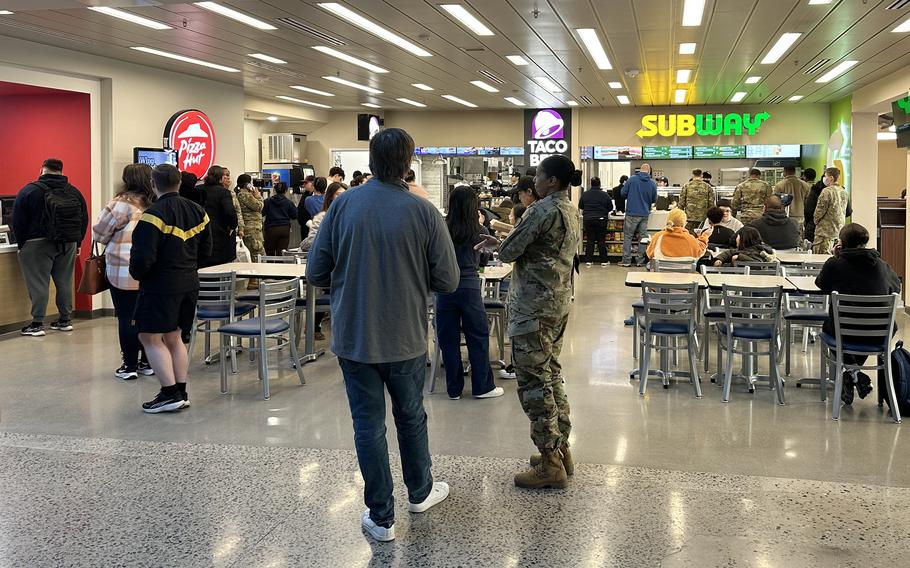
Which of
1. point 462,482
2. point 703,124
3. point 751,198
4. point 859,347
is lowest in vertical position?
point 462,482

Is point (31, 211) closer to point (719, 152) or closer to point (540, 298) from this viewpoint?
point (540, 298)

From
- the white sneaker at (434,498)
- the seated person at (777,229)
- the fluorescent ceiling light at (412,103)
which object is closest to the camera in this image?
the white sneaker at (434,498)

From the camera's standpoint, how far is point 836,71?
1252 cm

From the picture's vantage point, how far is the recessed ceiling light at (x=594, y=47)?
9.05 meters

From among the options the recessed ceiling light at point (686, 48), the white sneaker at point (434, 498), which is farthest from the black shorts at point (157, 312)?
the recessed ceiling light at point (686, 48)

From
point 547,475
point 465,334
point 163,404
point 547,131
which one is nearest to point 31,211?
point 163,404

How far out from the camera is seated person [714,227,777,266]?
8.00 meters

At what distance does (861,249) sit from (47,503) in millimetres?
5206

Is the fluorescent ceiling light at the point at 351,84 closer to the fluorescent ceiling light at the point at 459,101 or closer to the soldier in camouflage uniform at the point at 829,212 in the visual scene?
the fluorescent ceiling light at the point at 459,101

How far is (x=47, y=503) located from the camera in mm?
4227

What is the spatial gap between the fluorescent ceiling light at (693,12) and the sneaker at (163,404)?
5.28m

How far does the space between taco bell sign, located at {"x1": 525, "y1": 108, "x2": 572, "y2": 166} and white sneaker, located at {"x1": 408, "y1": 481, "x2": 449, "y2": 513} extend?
50.6 ft

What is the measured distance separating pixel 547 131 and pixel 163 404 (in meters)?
14.5

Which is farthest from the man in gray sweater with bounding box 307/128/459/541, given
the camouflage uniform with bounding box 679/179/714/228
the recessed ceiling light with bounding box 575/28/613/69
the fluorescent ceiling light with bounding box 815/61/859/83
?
the camouflage uniform with bounding box 679/179/714/228
